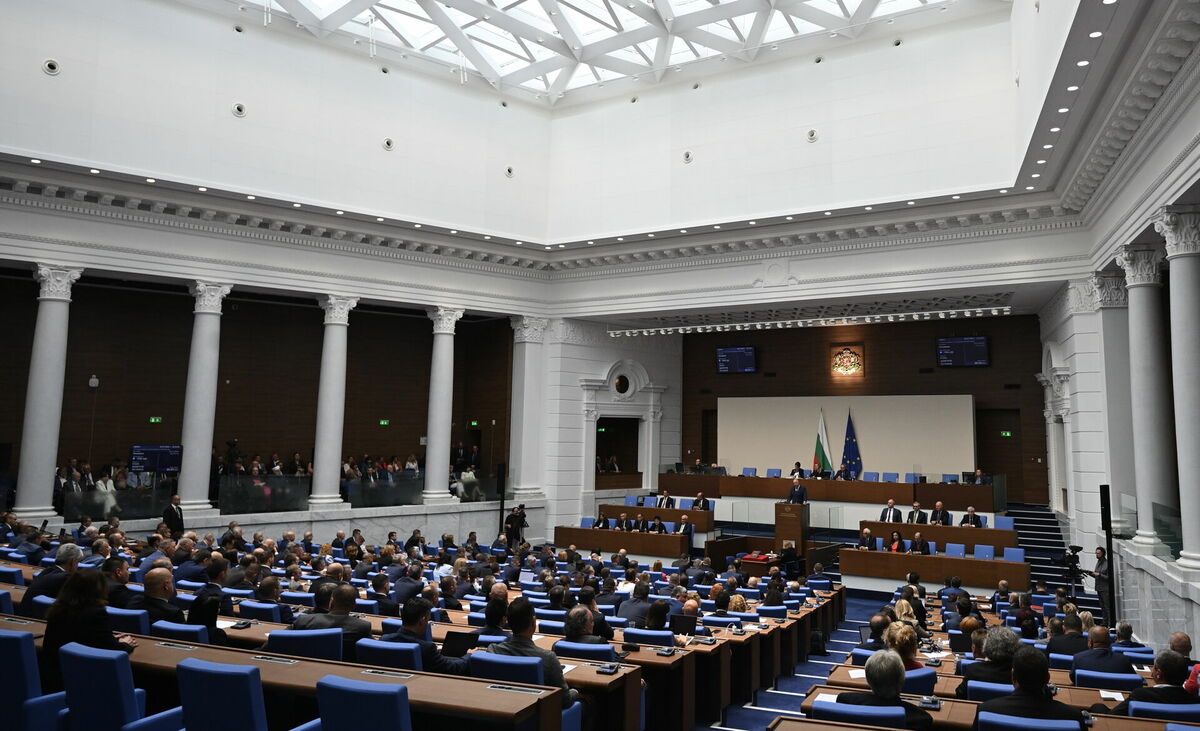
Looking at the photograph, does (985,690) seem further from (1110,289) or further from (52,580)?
(1110,289)

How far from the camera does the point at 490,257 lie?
2008 centimetres

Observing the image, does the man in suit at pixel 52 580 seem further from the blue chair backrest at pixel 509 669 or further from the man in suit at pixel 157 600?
the blue chair backrest at pixel 509 669

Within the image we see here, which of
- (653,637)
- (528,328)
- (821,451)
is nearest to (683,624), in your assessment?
(653,637)

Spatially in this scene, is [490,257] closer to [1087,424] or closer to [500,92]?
[500,92]

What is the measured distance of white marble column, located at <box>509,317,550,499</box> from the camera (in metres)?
20.9

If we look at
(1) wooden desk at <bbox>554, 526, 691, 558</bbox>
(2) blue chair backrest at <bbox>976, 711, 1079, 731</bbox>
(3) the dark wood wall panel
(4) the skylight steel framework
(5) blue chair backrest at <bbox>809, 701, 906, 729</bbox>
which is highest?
(4) the skylight steel framework

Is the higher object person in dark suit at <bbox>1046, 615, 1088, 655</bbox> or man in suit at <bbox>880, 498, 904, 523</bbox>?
man in suit at <bbox>880, 498, 904, 523</bbox>

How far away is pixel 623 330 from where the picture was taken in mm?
22703

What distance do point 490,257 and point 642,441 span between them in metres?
7.90

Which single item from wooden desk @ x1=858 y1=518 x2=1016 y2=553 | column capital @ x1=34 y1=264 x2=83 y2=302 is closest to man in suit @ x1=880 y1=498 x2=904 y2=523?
wooden desk @ x1=858 y1=518 x2=1016 y2=553

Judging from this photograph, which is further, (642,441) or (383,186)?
(642,441)

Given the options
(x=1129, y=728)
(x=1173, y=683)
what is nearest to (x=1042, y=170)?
(x=1173, y=683)

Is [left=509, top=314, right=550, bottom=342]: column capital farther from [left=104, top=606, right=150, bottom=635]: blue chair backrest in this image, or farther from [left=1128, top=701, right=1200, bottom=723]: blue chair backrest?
[left=1128, top=701, right=1200, bottom=723]: blue chair backrest

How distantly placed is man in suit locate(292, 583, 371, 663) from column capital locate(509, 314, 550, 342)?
51.0 feet
